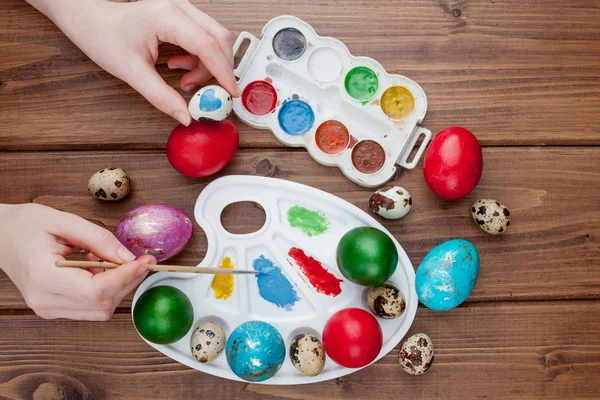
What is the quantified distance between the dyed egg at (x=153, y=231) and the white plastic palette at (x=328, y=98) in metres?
0.25

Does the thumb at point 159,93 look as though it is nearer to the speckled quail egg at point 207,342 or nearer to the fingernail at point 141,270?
the fingernail at point 141,270

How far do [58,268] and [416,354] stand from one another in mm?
650

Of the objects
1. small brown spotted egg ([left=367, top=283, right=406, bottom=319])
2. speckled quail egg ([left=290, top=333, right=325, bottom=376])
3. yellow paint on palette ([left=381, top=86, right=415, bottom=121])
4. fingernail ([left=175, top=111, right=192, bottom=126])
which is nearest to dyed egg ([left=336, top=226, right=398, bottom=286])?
small brown spotted egg ([left=367, top=283, right=406, bottom=319])

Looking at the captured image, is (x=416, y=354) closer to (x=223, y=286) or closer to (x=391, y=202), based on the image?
(x=391, y=202)

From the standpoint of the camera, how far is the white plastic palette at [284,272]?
1.06 m

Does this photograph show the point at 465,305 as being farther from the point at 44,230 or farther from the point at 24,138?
the point at 24,138

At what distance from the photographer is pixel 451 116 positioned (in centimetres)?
111

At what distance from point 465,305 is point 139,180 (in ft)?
2.30

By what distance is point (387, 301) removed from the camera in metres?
1.01

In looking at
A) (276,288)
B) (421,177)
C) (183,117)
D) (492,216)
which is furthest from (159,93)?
(492,216)

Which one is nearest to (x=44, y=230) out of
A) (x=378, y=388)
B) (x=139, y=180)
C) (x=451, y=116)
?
(x=139, y=180)

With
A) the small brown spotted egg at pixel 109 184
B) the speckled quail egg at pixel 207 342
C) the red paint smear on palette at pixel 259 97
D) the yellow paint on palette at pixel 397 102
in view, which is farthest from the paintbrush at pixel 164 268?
the yellow paint on palette at pixel 397 102

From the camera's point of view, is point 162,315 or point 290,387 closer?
point 162,315

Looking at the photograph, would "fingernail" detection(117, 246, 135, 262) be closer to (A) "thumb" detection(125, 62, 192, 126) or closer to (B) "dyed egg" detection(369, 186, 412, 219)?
(A) "thumb" detection(125, 62, 192, 126)
